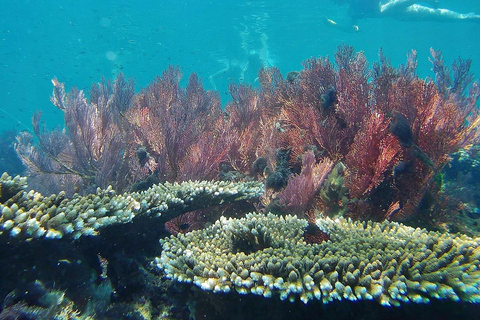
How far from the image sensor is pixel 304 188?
4.28 m

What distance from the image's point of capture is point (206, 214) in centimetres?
473

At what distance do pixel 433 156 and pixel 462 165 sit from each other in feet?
23.2

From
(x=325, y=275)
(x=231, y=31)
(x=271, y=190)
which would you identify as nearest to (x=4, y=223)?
(x=325, y=275)

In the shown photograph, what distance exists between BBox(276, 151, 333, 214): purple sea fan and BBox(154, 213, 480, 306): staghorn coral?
134 centimetres

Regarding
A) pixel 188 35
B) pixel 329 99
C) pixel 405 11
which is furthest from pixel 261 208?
pixel 188 35

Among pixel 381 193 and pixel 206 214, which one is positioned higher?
pixel 381 193

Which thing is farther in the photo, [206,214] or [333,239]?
[206,214]

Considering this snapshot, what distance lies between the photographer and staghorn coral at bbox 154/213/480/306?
6.61 feet

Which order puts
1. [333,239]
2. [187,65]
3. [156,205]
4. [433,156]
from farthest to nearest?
1. [187,65]
2. [433,156]
3. [156,205]
4. [333,239]

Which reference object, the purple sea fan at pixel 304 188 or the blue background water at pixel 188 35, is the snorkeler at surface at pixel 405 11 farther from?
the purple sea fan at pixel 304 188

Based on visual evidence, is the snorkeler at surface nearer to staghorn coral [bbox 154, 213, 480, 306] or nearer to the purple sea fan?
the purple sea fan

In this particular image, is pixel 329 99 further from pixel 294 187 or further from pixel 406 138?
pixel 294 187

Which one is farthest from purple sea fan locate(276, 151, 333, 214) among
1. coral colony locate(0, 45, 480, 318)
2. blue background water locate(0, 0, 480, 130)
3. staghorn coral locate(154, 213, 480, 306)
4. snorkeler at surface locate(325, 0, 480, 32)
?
snorkeler at surface locate(325, 0, 480, 32)

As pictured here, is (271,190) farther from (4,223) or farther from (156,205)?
(4,223)
